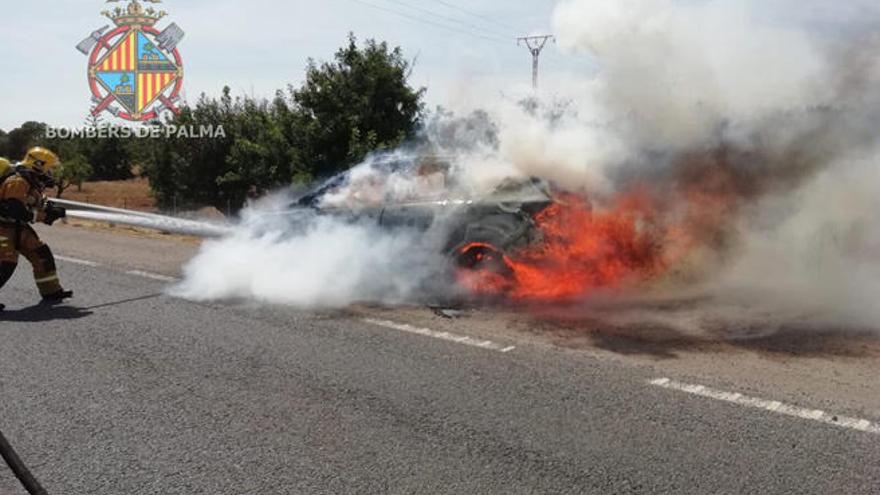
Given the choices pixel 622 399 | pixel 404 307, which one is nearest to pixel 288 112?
pixel 404 307

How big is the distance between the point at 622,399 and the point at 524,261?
310 cm

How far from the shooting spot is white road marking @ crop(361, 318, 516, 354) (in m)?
5.44

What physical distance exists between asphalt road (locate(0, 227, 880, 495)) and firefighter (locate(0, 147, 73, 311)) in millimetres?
1654

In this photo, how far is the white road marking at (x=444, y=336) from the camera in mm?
5438

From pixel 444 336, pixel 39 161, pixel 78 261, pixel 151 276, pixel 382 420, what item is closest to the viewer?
pixel 382 420

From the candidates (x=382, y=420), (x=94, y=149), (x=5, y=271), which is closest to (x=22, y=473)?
(x=382, y=420)

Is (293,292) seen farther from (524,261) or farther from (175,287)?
(524,261)

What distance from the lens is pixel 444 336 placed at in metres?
5.80

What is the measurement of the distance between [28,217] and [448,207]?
14.9 ft

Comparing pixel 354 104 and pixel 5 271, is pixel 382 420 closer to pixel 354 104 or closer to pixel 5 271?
pixel 5 271

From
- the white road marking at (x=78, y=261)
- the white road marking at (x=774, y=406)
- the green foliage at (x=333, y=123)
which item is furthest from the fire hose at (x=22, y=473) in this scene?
the green foliage at (x=333, y=123)

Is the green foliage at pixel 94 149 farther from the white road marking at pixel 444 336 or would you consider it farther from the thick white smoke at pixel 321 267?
the white road marking at pixel 444 336

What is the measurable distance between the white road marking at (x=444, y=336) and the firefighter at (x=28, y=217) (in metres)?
3.77

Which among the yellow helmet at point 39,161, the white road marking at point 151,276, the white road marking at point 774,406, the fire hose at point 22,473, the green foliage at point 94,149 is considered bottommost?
the white road marking at point 774,406
